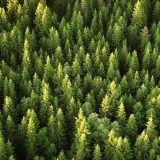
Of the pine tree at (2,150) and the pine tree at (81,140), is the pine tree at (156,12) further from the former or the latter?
the pine tree at (2,150)

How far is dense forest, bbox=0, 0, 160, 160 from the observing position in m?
93.6

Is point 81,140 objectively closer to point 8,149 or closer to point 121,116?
point 121,116

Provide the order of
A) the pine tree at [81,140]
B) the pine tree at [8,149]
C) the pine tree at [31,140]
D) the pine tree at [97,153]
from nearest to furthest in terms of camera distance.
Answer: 1. the pine tree at [97,153]
2. the pine tree at [81,140]
3. the pine tree at [8,149]
4. the pine tree at [31,140]

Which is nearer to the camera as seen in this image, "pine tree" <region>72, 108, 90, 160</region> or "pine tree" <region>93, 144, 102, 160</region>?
"pine tree" <region>93, 144, 102, 160</region>

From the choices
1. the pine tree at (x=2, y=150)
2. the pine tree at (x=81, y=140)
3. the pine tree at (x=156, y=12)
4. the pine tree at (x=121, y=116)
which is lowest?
the pine tree at (x=2, y=150)

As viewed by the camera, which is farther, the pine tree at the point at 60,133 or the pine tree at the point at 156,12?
the pine tree at the point at 156,12

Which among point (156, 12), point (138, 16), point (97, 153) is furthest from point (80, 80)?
point (156, 12)

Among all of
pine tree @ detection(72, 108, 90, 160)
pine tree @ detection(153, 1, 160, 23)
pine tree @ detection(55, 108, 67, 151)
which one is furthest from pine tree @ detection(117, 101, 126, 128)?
pine tree @ detection(153, 1, 160, 23)

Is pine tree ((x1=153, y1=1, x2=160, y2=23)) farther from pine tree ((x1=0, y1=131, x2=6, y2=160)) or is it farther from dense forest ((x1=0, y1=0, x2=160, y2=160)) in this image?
pine tree ((x1=0, y1=131, x2=6, y2=160))

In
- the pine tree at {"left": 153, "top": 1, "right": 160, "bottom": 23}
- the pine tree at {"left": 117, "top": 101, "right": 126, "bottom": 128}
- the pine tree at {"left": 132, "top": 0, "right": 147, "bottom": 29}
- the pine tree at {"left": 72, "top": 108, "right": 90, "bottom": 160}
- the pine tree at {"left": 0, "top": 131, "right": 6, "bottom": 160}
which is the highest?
the pine tree at {"left": 153, "top": 1, "right": 160, "bottom": 23}

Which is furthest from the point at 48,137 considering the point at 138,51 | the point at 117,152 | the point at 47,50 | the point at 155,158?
the point at 138,51

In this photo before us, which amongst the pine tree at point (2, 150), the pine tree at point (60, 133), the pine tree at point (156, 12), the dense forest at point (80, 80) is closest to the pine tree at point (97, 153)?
the dense forest at point (80, 80)

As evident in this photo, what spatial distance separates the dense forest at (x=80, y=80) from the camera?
9356 cm

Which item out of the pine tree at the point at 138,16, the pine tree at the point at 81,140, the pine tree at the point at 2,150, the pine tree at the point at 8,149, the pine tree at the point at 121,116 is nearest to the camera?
the pine tree at the point at 2,150
